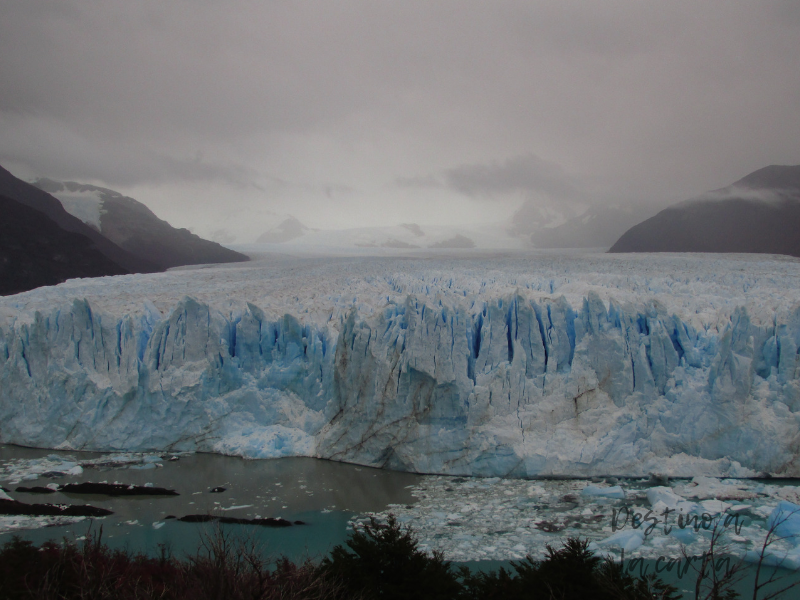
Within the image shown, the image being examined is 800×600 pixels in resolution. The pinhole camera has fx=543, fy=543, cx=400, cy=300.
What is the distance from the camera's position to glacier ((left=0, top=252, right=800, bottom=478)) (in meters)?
9.01

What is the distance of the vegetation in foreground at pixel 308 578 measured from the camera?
3.96m

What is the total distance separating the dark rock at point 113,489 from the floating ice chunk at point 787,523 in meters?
8.26

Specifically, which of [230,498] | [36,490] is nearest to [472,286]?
[230,498]

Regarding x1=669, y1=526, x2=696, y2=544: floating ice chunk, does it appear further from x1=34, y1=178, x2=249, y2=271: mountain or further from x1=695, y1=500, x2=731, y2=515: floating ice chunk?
x1=34, y1=178, x2=249, y2=271: mountain

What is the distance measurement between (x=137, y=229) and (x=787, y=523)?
29.0 meters

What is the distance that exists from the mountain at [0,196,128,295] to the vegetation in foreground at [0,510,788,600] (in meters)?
17.0

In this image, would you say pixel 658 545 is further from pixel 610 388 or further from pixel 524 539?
pixel 610 388

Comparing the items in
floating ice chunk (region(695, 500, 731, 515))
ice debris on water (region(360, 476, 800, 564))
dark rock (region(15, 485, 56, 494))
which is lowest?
dark rock (region(15, 485, 56, 494))

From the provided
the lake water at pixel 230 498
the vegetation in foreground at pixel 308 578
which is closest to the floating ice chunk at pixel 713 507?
the vegetation in foreground at pixel 308 578

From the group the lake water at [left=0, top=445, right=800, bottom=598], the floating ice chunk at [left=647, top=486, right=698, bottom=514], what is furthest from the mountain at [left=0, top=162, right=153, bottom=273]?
the floating ice chunk at [left=647, top=486, right=698, bottom=514]

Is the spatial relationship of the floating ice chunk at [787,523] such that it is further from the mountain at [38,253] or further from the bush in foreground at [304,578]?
the mountain at [38,253]

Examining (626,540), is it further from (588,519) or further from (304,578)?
(304,578)

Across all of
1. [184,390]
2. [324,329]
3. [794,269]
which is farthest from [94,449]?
[794,269]

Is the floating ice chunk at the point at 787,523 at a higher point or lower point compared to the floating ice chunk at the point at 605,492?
higher
